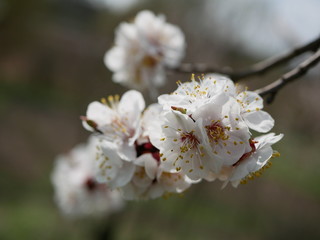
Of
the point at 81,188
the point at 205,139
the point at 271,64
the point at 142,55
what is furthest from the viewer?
the point at 81,188

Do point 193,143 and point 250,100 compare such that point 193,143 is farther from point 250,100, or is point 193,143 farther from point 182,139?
point 250,100

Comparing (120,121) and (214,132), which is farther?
(120,121)

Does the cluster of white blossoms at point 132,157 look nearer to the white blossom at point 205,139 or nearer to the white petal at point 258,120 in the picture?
the white blossom at point 205,139

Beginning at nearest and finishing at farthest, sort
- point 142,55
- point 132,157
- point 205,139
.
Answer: point 205,139
point 132,157
point 142,55

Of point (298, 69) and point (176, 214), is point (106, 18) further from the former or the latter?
point (298, 69)

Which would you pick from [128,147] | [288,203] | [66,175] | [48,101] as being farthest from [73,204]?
[48,101]

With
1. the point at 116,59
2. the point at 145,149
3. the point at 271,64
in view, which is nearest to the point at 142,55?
the point at 116,59
